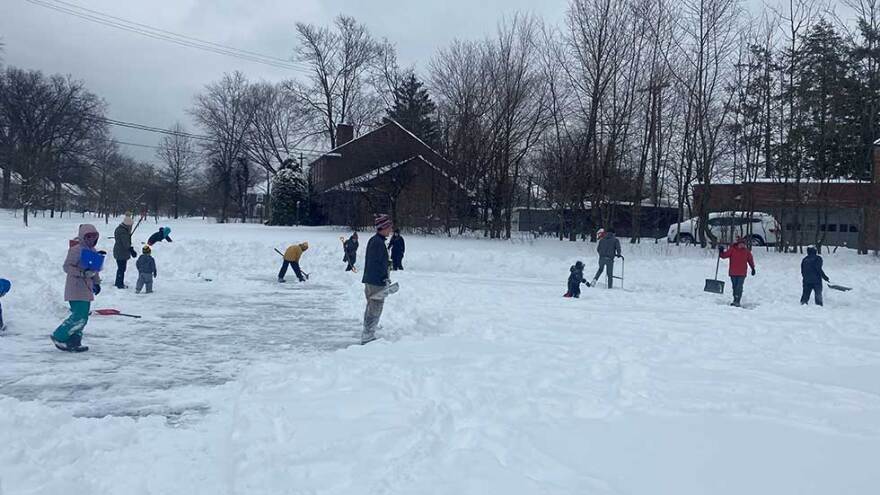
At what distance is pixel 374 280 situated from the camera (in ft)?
30.8

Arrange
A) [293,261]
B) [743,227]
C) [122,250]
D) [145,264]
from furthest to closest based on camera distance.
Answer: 1. [743,227]
2. [293,261]
3. [122,250]
4. [145,264]

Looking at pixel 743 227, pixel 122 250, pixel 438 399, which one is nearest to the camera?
pixel 438 399

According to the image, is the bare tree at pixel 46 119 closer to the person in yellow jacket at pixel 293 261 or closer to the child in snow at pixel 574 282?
the person in yellow jacket at pixel 293 261

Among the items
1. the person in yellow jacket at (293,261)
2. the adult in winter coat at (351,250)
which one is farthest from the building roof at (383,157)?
the person in yellow jacket at (293,261)

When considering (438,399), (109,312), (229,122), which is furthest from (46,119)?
(438,399)

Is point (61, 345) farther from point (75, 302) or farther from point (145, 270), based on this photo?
point (145, 270)

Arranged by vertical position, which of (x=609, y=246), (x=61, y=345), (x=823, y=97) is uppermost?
(x=823, y=97)

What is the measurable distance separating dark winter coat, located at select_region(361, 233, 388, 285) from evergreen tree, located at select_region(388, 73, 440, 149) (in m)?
Answer: 29.1

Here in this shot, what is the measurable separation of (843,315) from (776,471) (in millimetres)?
9878

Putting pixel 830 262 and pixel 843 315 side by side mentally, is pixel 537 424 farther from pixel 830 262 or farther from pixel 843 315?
pixel 830 262

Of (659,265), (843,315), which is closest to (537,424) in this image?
(843,315)

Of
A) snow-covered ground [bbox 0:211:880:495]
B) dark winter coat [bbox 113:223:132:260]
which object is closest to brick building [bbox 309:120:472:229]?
dark winter coat [bbox 113:223:132:260]

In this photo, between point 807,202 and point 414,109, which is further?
point 414,109

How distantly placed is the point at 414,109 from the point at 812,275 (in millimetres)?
36235
